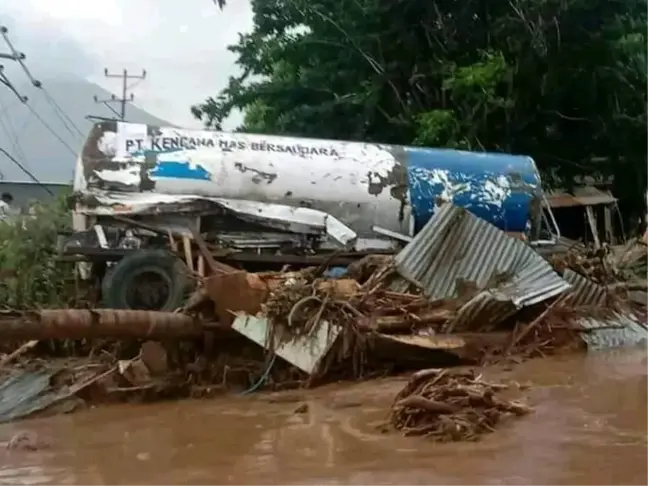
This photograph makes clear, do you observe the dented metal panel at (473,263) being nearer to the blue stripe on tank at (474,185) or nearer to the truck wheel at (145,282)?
the blue stripe on tank at (474,185)

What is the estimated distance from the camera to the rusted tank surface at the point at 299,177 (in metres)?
11.9

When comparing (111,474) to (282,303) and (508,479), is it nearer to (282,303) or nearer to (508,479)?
(508,479)

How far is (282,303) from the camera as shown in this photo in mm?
8812

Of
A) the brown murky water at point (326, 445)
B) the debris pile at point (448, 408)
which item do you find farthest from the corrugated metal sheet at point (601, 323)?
the debris pile at point (448, 408)

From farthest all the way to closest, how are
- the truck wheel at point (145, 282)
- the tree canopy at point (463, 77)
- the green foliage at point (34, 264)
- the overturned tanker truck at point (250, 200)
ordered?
the tree canopy at point (463, 77) → the green foliage at point (34, 264) → the overturned tanker truck at point (250, 200) → the truck wheel at point (145, 282)

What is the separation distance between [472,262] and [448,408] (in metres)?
4.28

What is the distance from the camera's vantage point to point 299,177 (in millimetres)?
12508

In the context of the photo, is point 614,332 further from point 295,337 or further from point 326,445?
point 326,445

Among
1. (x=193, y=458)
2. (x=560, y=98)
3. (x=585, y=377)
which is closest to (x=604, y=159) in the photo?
(x=560, y=98)

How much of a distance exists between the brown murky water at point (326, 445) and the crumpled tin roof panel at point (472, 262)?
6.31 ft

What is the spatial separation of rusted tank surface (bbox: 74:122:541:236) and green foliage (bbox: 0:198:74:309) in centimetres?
102

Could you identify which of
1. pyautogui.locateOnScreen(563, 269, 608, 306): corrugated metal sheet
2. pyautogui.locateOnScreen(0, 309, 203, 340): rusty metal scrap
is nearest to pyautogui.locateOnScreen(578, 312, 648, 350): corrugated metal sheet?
pyautogui.locateOnScreen(563, 269, 608, 306): corrugated metal sheet

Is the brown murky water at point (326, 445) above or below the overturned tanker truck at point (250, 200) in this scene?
below

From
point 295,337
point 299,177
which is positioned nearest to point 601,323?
point 295,337
